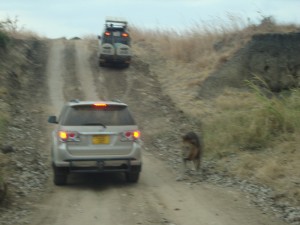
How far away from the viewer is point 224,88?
21516 mm

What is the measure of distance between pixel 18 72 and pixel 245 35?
38.4 ft

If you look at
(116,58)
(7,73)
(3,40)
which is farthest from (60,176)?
(116,58)

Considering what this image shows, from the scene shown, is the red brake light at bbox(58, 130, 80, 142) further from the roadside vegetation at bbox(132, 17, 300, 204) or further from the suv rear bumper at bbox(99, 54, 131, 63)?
the suv rear bumper at bbox(99, 54, 131, 63)

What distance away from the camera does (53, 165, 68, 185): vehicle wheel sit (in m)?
10.4

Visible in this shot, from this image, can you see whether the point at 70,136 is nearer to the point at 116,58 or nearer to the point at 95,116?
the point at 95,116

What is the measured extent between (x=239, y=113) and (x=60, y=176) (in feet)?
21.8

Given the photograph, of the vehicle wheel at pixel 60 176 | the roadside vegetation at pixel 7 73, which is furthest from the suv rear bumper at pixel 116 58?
the vehicle wheel at pixel 60 176

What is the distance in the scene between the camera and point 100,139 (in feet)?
33.6

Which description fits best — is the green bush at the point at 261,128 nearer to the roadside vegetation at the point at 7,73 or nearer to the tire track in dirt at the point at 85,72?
the roadside vegetation at the point at 7,73

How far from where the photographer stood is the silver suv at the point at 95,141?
10172mm

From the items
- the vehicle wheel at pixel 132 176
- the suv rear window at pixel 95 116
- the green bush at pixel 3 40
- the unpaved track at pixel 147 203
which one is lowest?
the unpaved track at pixel 147 203

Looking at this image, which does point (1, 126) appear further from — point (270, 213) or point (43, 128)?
point (270, 213)

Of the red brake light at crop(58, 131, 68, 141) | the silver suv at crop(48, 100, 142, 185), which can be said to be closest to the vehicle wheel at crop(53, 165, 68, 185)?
the silver suv at crop(48, 100, 142, 185)

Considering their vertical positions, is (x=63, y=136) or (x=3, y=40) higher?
(x=3, y=40)
